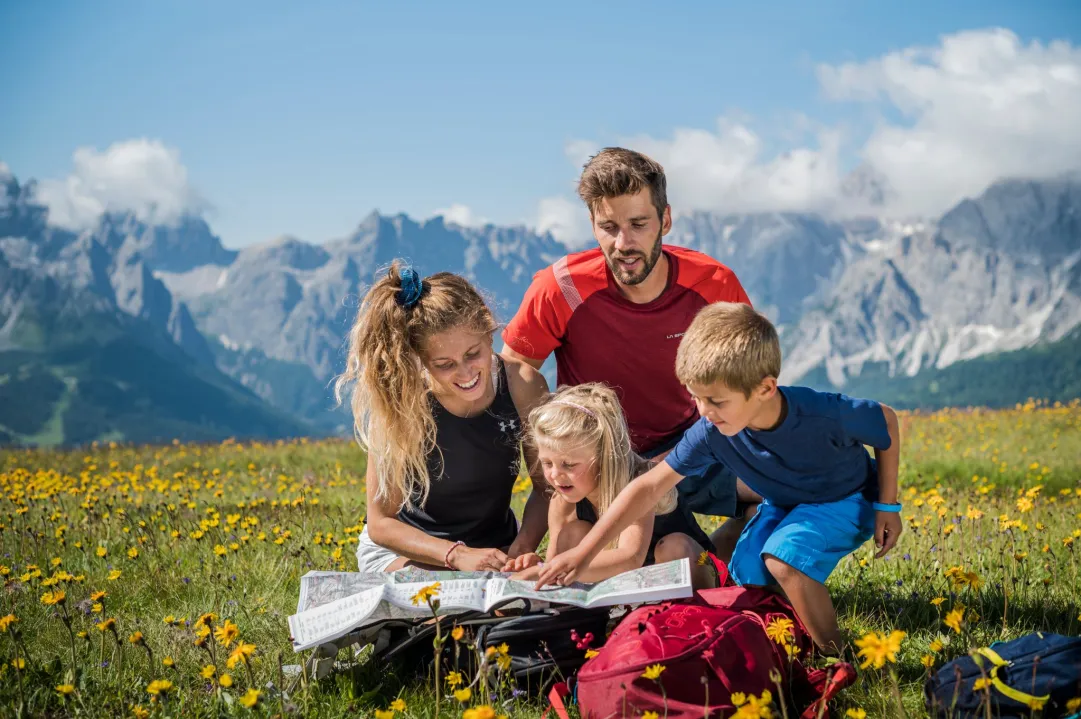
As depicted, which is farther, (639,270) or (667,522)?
(639,270)

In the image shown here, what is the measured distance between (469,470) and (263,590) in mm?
1424

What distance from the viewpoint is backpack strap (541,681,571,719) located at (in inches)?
130

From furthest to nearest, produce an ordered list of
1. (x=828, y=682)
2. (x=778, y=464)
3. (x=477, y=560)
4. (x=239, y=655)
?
(x=477, y=560) < (x=778, y=464) < (x=828, y=682) < (x=239, y=655)

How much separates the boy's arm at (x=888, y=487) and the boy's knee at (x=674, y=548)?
0.91 m

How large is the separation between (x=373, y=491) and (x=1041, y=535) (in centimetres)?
442

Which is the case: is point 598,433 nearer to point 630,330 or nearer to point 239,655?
point 630,330

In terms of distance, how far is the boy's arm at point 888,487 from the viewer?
13.4ft

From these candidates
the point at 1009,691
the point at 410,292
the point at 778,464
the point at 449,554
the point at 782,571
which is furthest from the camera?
the point at 410,292

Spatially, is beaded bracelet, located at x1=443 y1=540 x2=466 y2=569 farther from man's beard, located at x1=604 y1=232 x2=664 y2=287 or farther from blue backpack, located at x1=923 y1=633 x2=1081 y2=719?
blue backpack, located at x1=923 y1=633 x2=1081 y2=719

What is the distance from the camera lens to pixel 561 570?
3986mm

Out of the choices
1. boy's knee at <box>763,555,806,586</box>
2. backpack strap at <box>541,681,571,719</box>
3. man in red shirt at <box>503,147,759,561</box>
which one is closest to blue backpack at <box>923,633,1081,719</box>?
boy's knee at <box>763,555,806,586</box>

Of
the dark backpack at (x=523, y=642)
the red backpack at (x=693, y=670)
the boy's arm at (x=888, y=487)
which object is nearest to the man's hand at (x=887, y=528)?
the boy's arm at (x=888, y=487)

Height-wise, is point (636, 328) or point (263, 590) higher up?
point (636, 328)

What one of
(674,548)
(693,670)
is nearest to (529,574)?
(674,548)
